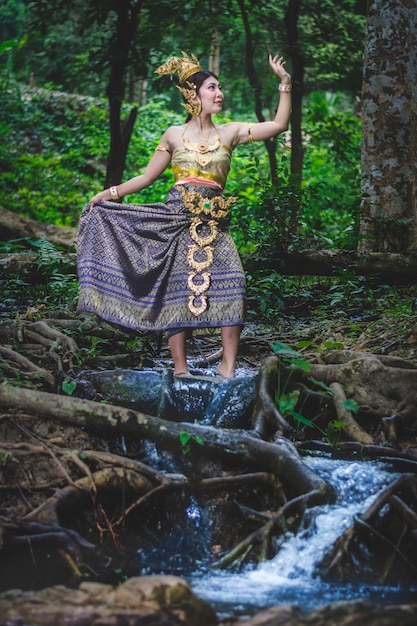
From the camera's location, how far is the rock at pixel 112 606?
2512mm

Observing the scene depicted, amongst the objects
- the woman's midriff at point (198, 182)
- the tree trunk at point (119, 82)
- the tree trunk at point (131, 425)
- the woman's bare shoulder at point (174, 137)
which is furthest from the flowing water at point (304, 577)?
the tree trunk at point (119, 82)

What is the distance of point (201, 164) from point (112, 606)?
3.36 m

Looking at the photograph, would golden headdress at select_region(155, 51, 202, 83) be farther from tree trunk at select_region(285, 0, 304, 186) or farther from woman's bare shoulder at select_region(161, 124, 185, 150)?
tree trunk at select_region(285, 0, 304, 186)

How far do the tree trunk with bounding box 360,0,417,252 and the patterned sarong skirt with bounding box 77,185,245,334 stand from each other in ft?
10.4

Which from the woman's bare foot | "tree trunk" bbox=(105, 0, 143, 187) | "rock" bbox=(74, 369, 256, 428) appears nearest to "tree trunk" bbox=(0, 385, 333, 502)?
"rock" bbox=(74, 369, 256, 428)

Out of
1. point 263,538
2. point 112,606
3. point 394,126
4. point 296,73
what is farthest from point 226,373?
point 296,73

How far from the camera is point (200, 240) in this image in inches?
204

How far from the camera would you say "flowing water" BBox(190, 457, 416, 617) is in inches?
119

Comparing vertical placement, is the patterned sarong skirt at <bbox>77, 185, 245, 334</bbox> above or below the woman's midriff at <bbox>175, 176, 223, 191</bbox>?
below

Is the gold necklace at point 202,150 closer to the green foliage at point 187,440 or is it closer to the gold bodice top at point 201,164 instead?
the gold bodice top at point 201,164

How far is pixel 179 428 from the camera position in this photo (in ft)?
13.3

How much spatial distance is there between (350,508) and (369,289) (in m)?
4.08

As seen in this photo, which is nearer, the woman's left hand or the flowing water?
the flowing water

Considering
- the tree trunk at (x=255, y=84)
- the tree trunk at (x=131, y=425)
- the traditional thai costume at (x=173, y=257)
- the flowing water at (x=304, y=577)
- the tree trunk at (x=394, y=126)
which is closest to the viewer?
the flowing water at (x=304, y=577)
